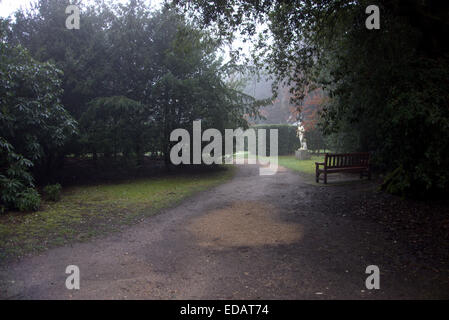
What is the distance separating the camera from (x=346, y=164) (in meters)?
11.0

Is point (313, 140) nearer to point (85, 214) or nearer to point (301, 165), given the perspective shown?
point (301, 165)

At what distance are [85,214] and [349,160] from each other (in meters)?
9.07

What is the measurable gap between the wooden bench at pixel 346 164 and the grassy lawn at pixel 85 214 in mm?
4112

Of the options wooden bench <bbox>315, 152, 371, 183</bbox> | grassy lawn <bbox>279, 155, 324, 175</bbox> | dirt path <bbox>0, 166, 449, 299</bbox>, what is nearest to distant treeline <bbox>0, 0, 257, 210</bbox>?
grassy lawn <bbox>279, 155, 324, 175</bbox>

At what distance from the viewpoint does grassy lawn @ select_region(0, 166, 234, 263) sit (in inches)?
197

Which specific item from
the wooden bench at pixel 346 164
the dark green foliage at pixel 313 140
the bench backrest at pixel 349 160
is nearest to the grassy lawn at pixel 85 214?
the wooden bench at pixel 346 164

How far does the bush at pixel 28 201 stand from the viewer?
22.3 ft

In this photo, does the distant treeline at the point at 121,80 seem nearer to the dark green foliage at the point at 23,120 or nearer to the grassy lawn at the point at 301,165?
the dark green foliage at the point at 23,120

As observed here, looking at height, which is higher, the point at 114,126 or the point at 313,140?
the point at 114,126

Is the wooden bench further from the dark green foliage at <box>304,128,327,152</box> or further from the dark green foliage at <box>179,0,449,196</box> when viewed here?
the dark green foliage at <box>304,128,327,152</box>

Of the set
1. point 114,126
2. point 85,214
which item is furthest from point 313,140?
point 85,214

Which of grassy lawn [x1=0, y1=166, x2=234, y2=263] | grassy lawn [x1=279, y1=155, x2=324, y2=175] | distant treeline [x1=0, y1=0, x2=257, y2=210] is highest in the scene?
distant treeline [x1=0, y1=0, x2=257, y2=210]

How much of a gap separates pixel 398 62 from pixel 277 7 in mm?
3482

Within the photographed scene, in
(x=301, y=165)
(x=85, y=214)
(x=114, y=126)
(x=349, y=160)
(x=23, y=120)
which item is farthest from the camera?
(x=301, y=165)
